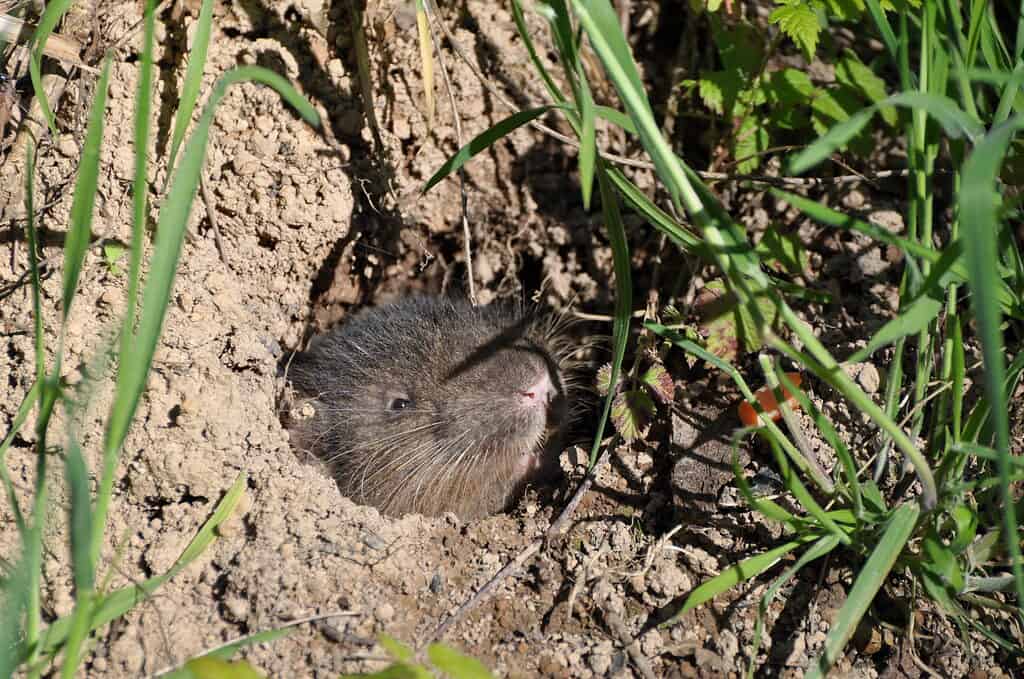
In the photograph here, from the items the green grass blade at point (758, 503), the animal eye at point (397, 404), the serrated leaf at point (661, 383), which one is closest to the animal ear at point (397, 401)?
the animal eye at point (397, 404)

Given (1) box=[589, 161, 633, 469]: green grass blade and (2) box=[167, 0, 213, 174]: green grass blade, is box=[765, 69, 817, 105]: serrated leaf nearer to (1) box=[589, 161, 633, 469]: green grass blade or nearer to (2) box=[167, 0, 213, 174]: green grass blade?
(1) box=[589, 161, 633, 469]: green grass blade

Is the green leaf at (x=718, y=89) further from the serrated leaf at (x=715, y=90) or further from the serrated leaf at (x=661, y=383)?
the serrated leaf at (x=661, y=383)

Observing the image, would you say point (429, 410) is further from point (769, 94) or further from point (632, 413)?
point (769, 94)

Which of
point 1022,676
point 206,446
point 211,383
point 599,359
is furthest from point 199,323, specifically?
point 1022,676

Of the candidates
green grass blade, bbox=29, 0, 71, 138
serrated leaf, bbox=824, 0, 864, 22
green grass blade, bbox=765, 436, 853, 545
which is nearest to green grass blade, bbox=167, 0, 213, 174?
green grass blade, bbox=29, 0, 71, 138

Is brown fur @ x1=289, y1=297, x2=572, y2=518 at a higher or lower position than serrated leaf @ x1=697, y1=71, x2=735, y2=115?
lower

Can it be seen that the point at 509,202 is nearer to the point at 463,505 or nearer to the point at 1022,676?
the point at 463,505
